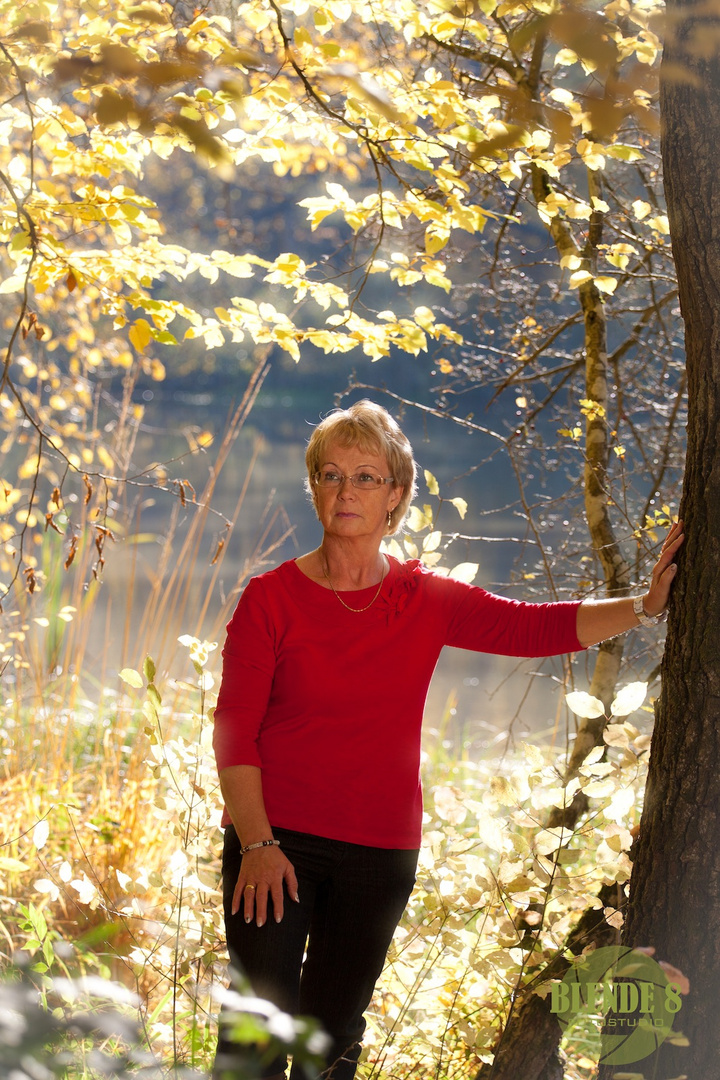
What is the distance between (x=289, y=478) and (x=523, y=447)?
10.5 metres

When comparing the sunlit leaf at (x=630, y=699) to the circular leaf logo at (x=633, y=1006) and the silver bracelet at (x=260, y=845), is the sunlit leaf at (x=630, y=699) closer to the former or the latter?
the circular leaf logo at (x=633, y=1006)

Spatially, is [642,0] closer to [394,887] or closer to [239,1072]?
[394,887]

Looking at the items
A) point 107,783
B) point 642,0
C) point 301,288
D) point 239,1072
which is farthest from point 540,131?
point 107,783

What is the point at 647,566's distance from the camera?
2.69 meters

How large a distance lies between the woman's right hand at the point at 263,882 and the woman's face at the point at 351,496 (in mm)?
593

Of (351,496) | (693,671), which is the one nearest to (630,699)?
(693,671)

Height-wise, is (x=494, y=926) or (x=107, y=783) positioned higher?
(x=494, y=926)

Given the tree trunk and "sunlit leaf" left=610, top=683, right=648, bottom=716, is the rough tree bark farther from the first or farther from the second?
"sunlit leaf" left=610, top=683, right=648, bottom=716

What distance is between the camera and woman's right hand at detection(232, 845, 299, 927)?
1618mm

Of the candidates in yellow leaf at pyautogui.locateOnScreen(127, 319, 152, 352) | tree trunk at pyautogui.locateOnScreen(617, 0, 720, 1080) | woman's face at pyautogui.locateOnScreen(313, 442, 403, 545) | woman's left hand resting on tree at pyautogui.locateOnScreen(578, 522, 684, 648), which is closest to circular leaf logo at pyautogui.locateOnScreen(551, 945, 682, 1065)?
tree trunk at pyautogui.locateOnScreen(617, 0, 720, 1080)

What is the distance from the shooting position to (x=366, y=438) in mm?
1862

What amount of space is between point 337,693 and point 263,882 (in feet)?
1.12

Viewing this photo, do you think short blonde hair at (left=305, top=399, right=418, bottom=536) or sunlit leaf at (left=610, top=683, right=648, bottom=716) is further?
short blonde hair at (left=305, top=399, right=418, bottom=536)

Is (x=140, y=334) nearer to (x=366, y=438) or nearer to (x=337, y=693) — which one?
(x=366, y=438)
